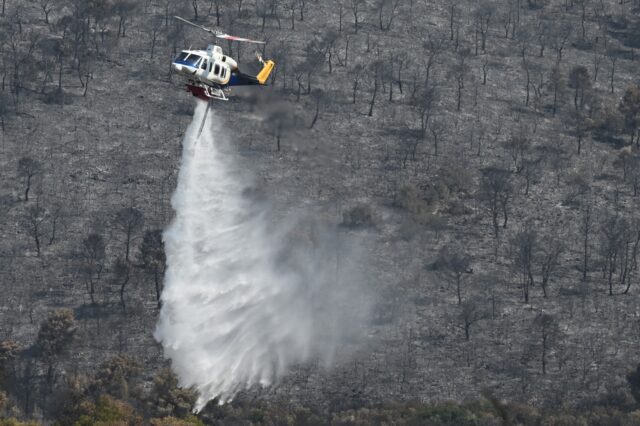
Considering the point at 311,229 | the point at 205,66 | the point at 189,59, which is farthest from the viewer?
the point at 311,229

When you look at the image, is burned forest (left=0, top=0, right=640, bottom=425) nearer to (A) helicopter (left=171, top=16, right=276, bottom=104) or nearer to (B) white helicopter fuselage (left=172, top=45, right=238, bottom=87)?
(A) helicopter (left=171, top=16, right=276, bottom=104)

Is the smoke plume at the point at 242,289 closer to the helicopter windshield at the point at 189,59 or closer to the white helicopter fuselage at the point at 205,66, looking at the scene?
the white helicopter fuselage at the point at 205,66

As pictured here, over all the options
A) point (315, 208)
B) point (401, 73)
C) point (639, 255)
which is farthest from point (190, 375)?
point (401, 73)

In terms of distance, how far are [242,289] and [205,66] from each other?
25.2 metres

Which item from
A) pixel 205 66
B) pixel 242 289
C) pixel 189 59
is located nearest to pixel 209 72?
pixel 205 66

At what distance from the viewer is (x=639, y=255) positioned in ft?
520

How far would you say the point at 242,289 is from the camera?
14962cm

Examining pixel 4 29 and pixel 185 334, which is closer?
pixel 185 334

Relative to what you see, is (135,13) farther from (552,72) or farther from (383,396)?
(383,396)

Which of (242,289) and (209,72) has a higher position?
(209,72)

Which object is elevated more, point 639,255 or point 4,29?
point 4,29

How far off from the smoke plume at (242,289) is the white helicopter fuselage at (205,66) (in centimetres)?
2011

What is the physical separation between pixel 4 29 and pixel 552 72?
54.5 metres

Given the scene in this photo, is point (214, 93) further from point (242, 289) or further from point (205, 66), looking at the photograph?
point (242, 289)
